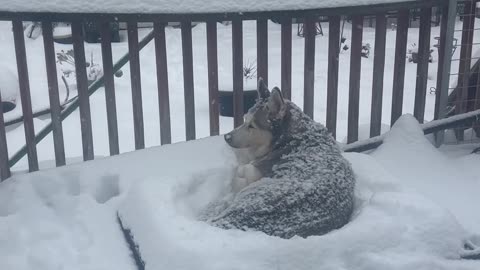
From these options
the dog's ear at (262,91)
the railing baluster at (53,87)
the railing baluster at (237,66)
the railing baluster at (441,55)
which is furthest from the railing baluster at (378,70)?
the railing baluster at (53,87)

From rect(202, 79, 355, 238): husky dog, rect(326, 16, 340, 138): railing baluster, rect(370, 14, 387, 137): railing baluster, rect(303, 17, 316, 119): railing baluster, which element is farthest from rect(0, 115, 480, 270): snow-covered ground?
rect(303, 17, 316, 119): railing baluster

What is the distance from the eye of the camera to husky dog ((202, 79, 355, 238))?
3.01m

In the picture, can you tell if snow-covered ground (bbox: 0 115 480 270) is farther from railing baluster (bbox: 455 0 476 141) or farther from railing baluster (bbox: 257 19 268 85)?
railing baluster (bbox: 257 19 268 85)

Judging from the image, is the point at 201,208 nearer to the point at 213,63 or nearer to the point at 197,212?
the point at 197,212

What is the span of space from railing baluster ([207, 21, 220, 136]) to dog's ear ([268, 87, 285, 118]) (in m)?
1.23

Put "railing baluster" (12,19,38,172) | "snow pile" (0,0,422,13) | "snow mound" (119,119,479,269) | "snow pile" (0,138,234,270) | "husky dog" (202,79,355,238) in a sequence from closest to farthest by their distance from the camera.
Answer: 1. "snow mound" (119,119,479,269)
2. "husky dog" (202,79,355,238)
3. "snow pile" (0,138,234,270)
4. "snow pile" (0,0,422,13)
5. "railing baluster" (12,19,38,172)

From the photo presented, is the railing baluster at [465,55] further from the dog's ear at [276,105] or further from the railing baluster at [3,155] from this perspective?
the railing baluster at [3,155]

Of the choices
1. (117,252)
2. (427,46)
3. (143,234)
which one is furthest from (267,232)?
(427,46)

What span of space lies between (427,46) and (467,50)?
418 mm

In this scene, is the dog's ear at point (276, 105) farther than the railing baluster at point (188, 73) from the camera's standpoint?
No

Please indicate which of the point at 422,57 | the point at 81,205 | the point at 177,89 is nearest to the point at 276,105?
the point at 81,205

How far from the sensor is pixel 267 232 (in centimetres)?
295

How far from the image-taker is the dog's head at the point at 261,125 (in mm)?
3688

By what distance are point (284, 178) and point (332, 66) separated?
6.52 ft
